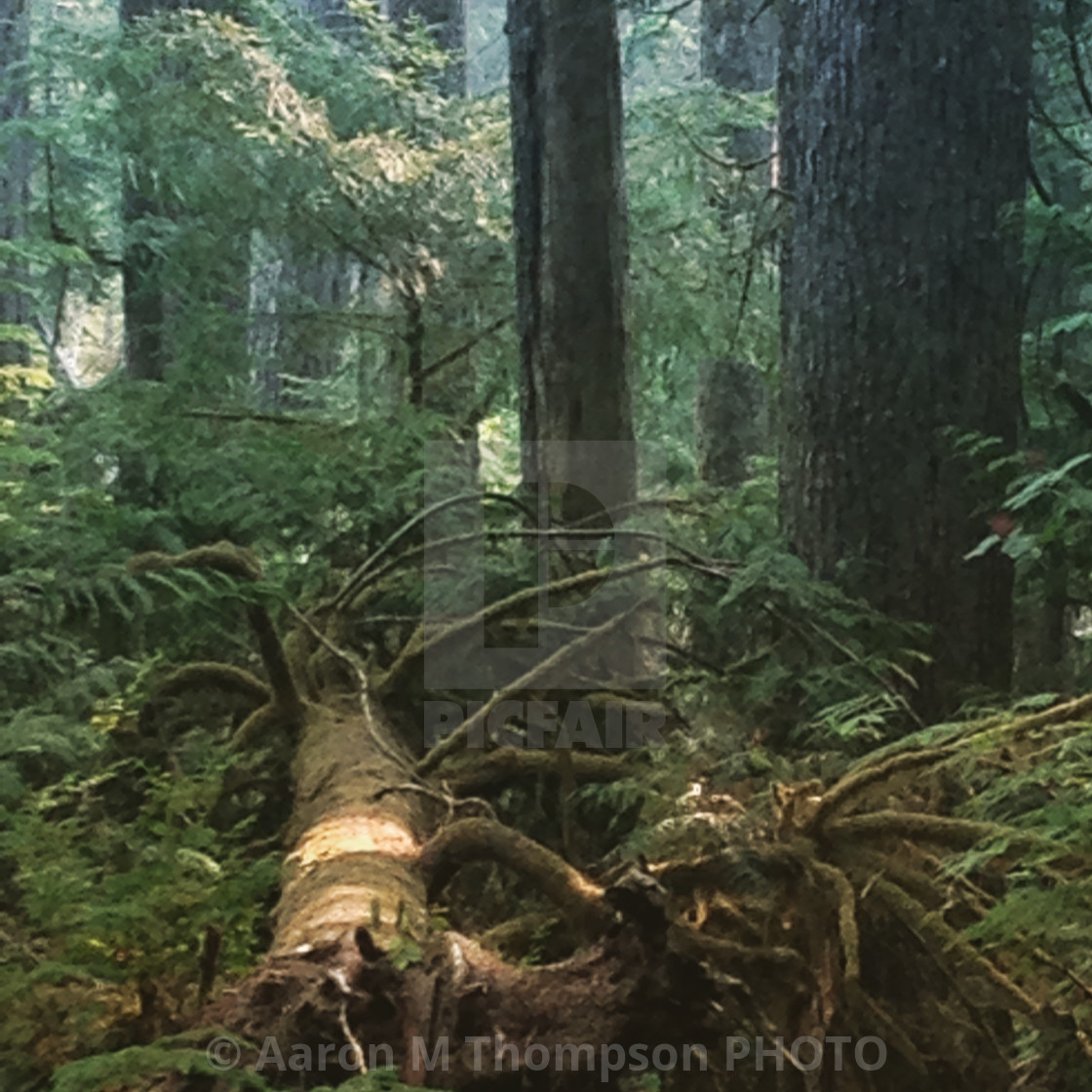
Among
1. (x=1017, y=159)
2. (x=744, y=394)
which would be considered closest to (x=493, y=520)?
(x=1017, y=159)

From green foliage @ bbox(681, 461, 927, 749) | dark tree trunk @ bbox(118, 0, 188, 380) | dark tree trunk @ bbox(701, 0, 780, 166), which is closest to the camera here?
green foliage @ bbox(681, 461, 927, 749)

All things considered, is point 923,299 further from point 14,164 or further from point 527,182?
point 14,164

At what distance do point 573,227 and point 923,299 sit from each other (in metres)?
2.00

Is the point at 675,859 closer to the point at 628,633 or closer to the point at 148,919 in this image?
the point at 148,919

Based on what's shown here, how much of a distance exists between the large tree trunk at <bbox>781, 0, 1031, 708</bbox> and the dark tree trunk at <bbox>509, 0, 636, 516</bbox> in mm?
1383

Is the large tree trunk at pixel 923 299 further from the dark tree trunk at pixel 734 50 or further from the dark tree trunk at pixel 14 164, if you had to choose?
the dark tree trunk at pixel 734 50

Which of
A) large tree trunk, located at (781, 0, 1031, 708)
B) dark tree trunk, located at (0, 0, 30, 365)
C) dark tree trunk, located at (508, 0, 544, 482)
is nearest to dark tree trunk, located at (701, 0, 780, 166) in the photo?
dark tree trunk, located at (508, 0, 544, 482)

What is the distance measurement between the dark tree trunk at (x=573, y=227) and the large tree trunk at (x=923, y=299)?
1.38 meters

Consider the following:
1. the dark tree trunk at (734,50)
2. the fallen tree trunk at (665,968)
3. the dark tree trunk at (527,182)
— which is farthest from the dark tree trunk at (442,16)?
the fallen tree trunk at (665,968)

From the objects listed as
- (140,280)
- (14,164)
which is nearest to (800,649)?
(140,280)

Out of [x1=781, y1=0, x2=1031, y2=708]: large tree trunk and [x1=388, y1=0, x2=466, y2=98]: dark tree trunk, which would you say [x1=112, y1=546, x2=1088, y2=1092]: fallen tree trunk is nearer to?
[x1=781, y1=0, x2=1031, y2=708]: large tree trunk

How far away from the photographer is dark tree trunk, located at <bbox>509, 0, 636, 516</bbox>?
5.96m

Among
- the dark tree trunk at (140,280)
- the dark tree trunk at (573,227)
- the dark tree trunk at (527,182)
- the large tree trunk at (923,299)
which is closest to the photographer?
the large tree trunk at (923,299)

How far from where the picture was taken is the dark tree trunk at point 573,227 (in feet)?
19.5
